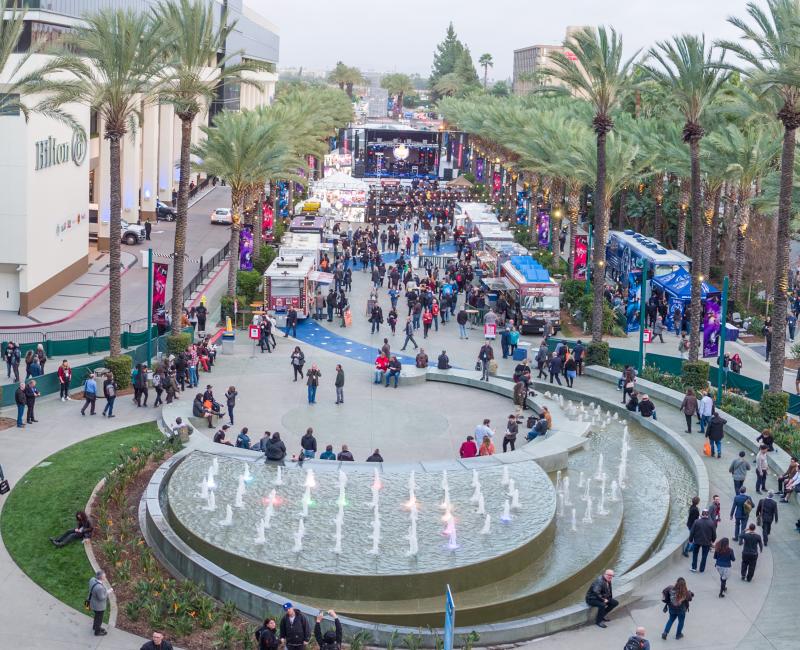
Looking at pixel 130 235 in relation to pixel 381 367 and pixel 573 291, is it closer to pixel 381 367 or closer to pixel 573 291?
pixel 573 291

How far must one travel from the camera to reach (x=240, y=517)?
73.5 ft

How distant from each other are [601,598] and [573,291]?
3091 centimetres

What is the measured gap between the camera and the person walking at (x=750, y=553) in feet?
69.3

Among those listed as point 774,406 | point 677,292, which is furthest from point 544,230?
point 774,406

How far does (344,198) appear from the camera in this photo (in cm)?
7662

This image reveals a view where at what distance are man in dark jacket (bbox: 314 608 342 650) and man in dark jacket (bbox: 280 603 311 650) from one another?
0.23 metres

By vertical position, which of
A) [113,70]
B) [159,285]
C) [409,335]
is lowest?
[409,335]

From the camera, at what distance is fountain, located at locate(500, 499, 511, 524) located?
74.1ft

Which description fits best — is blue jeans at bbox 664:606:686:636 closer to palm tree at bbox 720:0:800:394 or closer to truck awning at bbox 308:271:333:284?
palm tree at bbox 720:0:800:394

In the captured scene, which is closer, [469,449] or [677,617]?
[677,617]

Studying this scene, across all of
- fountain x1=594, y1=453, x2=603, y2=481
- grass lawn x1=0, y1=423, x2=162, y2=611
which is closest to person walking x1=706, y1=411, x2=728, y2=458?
fountain x1=594, y1=453, x2=603, y2=481

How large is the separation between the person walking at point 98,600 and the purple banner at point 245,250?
3461cm

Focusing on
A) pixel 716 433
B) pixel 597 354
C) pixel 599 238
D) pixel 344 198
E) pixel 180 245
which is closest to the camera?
pixel 716 433

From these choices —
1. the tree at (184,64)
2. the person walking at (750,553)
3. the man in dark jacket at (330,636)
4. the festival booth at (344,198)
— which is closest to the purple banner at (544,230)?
the festival booth at (344,198)
